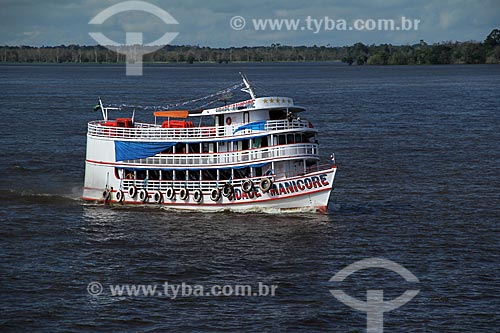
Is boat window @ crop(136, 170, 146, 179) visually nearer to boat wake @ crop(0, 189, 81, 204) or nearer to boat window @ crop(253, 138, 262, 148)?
boat wake @ crop(0, 189, 81, 204)

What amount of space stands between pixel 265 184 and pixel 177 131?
266 inches

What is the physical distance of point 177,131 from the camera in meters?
56.2

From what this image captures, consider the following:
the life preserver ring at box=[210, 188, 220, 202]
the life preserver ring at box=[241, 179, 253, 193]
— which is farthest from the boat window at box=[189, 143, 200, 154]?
the life preserver ring at box=[241, 179, 253, 193]

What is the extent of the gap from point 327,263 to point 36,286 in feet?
47.0

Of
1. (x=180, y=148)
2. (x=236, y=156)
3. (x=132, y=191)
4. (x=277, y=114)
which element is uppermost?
(x=277, y=114)

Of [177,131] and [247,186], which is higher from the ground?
[177,131]

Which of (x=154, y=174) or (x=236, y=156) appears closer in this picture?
(x=236, y=156)

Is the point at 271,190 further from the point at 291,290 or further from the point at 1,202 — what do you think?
the point at 1,202

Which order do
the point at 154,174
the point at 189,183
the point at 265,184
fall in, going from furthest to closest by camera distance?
1. the point at 154,174
2. the point at 189,183
3. the point at 265,184

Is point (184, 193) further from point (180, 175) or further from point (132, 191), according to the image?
point (132, 191)

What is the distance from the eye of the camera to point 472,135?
306 feet

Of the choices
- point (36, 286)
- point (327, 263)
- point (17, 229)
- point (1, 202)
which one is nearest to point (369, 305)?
point (327, 263)

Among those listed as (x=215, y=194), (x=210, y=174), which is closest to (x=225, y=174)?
(x=210, y=174)

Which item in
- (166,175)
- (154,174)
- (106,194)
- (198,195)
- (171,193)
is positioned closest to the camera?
(198,195)
